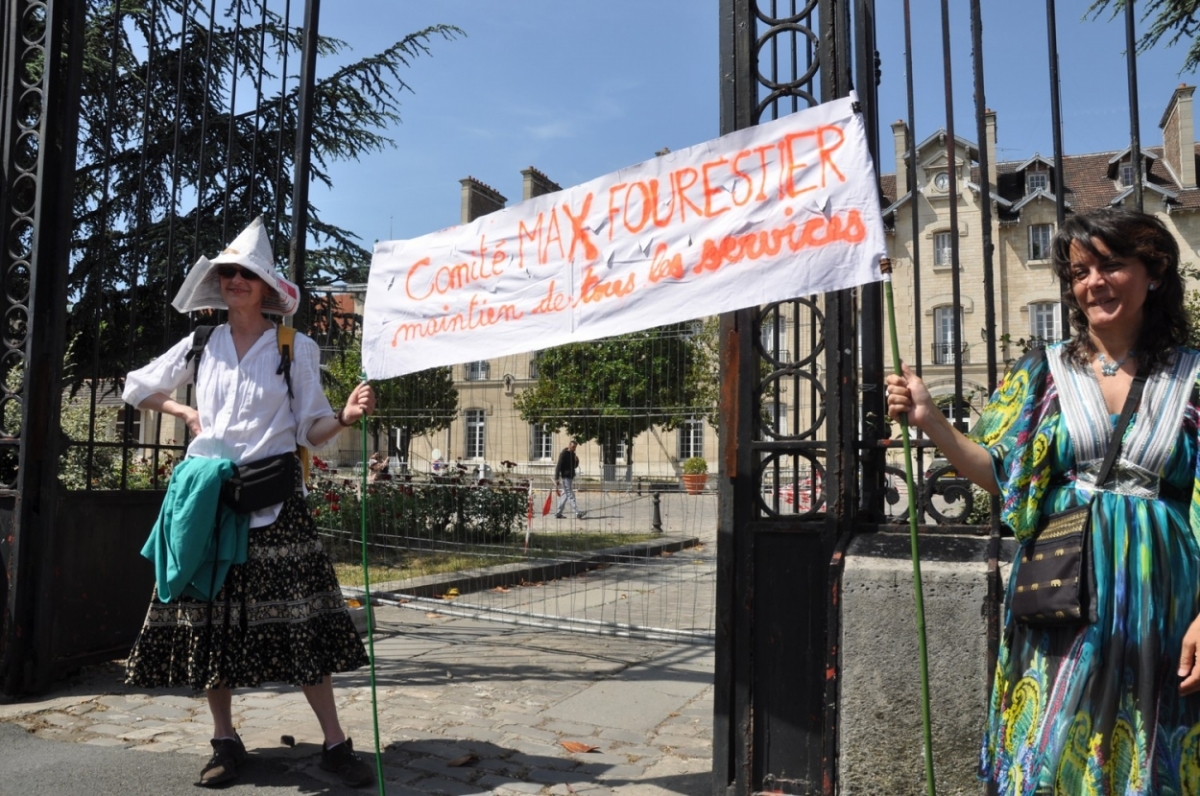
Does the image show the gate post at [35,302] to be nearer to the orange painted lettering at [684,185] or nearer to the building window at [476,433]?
the orange painted lettering at [684,185]

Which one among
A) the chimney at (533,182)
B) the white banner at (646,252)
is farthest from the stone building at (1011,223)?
the white banner at (646,252)

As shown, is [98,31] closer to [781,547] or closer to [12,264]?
[12,264]

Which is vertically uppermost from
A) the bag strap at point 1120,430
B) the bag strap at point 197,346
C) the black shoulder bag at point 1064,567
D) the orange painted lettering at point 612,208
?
the orange painted lettering at point 612,208

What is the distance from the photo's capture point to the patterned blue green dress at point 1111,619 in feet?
6.57

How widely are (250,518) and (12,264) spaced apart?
2.82 meters

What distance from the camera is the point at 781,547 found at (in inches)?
135

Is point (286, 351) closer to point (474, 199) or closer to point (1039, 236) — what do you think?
point (1039, 236)

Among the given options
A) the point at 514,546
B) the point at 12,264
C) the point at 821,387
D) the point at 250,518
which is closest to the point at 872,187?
the point at 821,387

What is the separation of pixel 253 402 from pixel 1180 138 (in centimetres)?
3231

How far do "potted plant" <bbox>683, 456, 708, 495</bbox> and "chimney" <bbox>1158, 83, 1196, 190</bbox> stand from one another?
2574 cm

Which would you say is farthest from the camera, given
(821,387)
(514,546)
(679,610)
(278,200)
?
(514,546)

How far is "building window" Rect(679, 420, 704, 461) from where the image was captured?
23.1 feet

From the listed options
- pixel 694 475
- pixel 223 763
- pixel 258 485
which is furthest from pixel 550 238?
pixel 694 475

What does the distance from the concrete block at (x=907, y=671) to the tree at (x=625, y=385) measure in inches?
132
